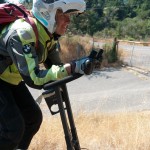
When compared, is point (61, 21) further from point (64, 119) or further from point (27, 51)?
point (64, 119)

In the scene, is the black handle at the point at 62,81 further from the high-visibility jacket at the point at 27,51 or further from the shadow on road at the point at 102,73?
the shadow on road at the point at 102,73

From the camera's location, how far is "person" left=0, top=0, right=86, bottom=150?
2.53 m

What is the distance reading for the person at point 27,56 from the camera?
8.29ft

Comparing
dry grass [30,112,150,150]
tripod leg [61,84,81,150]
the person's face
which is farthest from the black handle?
dry grass [30,112,150,150]

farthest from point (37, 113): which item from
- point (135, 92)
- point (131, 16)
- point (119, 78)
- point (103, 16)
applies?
point (131, 16)

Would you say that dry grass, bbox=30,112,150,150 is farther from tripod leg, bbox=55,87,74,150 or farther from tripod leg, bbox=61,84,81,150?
tripod leg, bbox=55,87,74,150

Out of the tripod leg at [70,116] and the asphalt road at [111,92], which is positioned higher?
the tripod leg at [70,116]

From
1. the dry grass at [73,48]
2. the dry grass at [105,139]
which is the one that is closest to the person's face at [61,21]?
the dry grass at [105,139]

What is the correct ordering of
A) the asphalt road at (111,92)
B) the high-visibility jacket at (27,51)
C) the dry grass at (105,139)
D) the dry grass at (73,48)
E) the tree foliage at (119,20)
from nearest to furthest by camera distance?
the high-visibility jacket at (27,51), the dry grass at (105,139), the asphalt road at (111,92), the dry grass at (73,48), the tree foliage at (119,20)

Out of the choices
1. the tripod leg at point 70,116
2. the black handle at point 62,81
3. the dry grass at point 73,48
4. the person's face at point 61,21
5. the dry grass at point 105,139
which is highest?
the person's face at point 61,21

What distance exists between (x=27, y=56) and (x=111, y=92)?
36.2 feet

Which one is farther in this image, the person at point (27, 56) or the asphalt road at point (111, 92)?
the asphalt road at point (111, 92)

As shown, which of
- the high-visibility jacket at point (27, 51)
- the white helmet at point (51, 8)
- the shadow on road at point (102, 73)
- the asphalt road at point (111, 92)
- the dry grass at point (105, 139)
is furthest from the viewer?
the shadow on road at point (102, 73)

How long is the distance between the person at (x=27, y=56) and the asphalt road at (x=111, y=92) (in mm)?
5502
